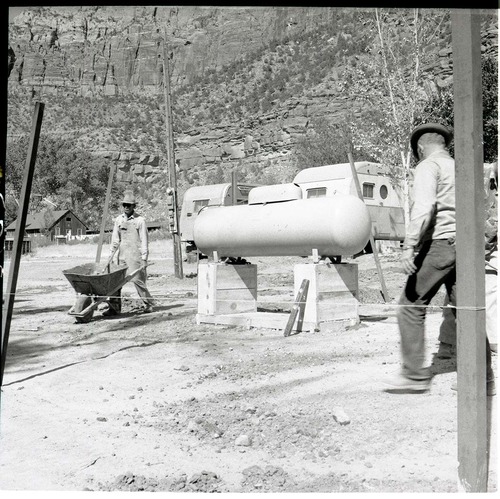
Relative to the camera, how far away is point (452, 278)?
169 inches

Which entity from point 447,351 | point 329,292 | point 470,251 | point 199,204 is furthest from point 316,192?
point 470,251

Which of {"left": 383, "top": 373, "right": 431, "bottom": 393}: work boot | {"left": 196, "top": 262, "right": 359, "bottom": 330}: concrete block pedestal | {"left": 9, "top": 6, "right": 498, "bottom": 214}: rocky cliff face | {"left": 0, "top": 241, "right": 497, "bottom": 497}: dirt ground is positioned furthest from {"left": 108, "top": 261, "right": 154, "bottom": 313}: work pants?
{"left": 9, "top": 6, "right": 498, "bottom": 214}: rocky cliff face

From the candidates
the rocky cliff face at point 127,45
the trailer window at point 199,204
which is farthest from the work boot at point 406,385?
the rocky cliff face at point 127,45

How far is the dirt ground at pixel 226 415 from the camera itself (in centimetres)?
331

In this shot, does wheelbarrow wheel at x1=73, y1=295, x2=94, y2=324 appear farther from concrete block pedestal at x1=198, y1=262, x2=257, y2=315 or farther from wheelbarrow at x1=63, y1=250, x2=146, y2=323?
concrete block pedestal at x1=198, y1=262, x2=257, y2=315

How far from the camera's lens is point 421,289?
419 cm

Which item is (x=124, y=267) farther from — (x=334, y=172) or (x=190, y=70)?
(x=190, y=70)

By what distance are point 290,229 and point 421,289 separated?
3984mm

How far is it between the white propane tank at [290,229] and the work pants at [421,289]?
3.46 metres

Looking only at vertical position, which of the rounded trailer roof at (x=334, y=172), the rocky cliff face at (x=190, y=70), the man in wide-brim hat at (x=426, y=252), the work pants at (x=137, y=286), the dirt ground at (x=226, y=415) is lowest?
the dirt ground at (x=226, y=415)

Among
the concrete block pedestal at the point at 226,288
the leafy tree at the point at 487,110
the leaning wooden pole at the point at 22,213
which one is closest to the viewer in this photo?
the leaning wooden pole at the point at 22,213

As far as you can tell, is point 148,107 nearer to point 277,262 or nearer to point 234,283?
point 277,262

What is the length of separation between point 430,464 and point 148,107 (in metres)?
115

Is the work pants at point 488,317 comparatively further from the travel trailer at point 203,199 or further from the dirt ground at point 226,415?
the travel trailer at point 203,199
